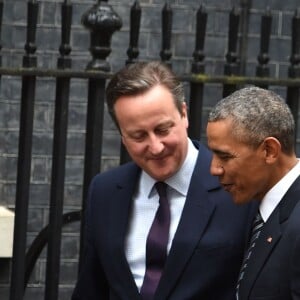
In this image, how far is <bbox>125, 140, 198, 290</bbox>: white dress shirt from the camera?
4.43 metres

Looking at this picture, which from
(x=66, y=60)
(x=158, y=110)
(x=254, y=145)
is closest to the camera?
(x=254, y=145)

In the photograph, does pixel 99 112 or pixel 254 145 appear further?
pixel 99 112

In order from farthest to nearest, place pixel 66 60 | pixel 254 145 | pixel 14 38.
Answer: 1. pixel 14 38
2. pixel 66 60
3. pixel 254 145

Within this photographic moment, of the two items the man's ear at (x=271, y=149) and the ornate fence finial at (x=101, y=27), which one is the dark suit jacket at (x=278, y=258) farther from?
the ornate fence finial at (x=101, y=27)

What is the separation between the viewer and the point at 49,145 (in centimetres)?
761

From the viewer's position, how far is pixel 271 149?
3.88 m

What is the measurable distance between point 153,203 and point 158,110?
38 centimetres

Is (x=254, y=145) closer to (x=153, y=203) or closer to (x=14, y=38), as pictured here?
(x=153, y=203)

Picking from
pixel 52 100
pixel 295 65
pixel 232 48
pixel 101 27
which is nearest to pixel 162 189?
pixel 101 27

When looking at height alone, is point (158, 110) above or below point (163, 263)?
above

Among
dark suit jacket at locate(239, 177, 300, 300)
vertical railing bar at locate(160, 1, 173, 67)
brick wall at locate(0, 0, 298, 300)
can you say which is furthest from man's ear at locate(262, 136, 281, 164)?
brick wall at locate(0, 0, 298, 300)

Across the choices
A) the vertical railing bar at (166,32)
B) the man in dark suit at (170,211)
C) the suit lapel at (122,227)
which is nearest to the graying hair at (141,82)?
the man in dark suit at (170,211)

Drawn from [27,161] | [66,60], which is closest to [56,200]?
[27,161]

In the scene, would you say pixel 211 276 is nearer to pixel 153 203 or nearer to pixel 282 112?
pixel 153 203
